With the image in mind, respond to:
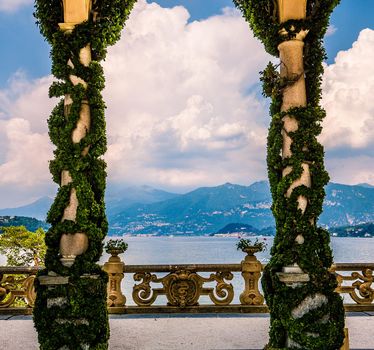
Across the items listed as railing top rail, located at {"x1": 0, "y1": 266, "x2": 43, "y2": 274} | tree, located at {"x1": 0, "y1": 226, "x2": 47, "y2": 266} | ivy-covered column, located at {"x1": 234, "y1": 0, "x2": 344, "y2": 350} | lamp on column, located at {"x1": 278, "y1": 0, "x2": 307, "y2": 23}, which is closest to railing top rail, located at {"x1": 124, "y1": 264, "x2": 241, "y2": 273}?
railing top rail, located at {"x1": 0, "y1": 266, "x2": 43, "y2": 274}

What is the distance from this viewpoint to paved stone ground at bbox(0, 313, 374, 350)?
6.79 meters

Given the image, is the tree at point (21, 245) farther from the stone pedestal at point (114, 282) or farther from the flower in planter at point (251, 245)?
the flower in planter at point (251, 245)

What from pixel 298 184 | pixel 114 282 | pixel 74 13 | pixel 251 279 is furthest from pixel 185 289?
pixel 74 13

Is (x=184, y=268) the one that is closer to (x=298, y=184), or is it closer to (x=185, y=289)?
(x=185, y=289)

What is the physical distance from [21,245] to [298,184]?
795 inches

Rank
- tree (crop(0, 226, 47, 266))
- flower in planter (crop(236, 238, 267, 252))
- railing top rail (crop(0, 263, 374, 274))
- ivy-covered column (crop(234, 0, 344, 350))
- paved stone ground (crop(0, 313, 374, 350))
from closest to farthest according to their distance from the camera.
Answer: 1. ivy-covered column (crop(234, 0, 344, 350))
2. paved stone ground (crop(0, 313, 374, 350))
3. flower in planter (crop(236, 238, 267, 252))
4. railing top rail (crop(0, 263, 374, 274))
5. tree (crop(0, 226, 47, 266))

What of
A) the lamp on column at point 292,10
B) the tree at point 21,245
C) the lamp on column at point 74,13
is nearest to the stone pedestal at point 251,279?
the lamp on column at point 292,10

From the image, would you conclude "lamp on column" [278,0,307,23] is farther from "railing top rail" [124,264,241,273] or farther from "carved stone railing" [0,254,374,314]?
"railing top rail" [124,264,241,273]

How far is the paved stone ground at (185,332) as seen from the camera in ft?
22.3

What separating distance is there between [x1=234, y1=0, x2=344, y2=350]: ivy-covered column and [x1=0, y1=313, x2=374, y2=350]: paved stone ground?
1195 mm

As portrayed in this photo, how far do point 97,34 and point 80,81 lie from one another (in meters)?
0.69

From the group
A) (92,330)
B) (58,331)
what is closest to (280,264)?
(92,330)

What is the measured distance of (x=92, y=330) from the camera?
5.68m

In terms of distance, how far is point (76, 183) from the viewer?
5883 mm
